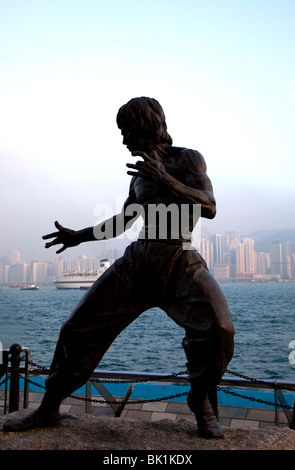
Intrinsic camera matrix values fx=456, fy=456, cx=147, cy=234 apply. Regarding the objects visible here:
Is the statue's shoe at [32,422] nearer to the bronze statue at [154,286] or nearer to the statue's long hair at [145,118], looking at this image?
the bronze statue at [154,286]

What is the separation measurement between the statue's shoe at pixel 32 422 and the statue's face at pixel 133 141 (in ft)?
6.05

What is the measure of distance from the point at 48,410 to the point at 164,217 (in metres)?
1.47

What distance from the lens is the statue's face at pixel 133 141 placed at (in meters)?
3.02

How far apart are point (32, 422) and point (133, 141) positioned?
194 centimetres

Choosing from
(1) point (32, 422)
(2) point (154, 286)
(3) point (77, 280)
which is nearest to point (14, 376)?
(1) point (32, 422)

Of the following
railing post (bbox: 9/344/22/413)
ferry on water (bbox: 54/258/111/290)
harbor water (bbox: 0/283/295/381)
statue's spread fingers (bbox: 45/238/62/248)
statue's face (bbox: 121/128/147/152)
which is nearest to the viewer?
statue's face (bbox: 121/128/147/152)

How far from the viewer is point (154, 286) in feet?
9.32

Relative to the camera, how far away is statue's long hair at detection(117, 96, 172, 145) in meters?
2.97

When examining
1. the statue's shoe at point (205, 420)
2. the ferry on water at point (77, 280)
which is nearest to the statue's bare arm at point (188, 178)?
the statue's shoe at point (205, 420)

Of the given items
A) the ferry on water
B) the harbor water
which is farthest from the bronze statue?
the ferry on water

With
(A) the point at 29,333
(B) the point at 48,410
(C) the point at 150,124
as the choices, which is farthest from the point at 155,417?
(A) the point at 29,333

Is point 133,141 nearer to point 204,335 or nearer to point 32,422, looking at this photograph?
point 204,335

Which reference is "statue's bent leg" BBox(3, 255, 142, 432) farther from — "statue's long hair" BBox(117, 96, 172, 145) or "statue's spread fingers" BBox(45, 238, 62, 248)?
"statue's long hair" BBox(117, 96, 172, 145)
